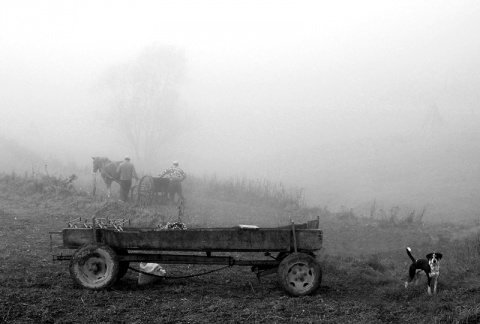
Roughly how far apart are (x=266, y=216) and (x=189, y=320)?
9562 mm

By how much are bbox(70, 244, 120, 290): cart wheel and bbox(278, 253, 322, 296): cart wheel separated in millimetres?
2277

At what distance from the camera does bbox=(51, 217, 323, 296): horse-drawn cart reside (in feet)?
20.7

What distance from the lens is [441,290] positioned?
6410mm

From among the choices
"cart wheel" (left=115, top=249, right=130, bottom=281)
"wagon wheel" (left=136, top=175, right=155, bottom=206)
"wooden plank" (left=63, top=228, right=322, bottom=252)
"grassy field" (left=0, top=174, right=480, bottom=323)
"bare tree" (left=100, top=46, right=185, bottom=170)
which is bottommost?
"grassy field" (left=0, top=174, right=480, bottom=323)

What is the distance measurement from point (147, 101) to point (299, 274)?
31.1m

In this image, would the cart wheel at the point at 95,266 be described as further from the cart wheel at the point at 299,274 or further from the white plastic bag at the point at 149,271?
the cart wheel at the point at 299,274

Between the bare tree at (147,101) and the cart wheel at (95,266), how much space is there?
93.2 feet

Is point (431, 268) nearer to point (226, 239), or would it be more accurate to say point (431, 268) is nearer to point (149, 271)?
point (226, 239)

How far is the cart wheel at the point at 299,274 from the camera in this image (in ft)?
20.6

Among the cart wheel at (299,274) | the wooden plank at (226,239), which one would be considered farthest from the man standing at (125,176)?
the cart wheel at (299,274)

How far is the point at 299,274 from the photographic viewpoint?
6.35 meters

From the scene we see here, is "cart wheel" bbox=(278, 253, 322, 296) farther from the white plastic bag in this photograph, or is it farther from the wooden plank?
the white plastic bag

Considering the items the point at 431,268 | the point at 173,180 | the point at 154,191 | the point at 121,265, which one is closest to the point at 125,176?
the point at 154,191

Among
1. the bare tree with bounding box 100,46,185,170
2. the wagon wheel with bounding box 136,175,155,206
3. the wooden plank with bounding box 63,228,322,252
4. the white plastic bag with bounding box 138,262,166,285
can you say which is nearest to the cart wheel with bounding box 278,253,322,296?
the wooden plank with bounding box 63,228,322,252
